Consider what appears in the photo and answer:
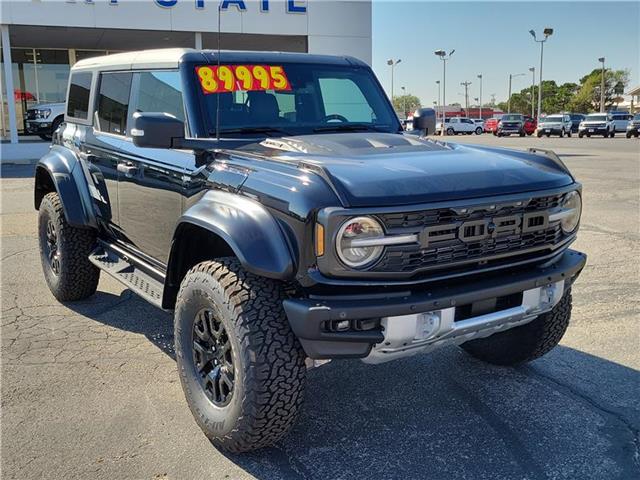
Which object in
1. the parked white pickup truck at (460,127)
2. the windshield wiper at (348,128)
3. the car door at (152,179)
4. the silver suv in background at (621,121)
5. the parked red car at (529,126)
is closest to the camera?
the car door at (152,179)

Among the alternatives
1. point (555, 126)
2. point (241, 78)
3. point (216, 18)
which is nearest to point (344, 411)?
point (241, 78)

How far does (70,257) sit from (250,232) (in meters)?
2.76

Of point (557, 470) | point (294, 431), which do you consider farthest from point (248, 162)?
point (557, 470)

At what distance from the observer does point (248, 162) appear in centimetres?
296

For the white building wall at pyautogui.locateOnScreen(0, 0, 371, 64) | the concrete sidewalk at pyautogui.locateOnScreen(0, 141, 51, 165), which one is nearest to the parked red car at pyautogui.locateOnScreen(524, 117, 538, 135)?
the white building wall at pyautogui.locateOnScreen(0, 0, 371, 64)

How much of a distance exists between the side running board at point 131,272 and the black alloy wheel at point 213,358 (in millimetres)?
524

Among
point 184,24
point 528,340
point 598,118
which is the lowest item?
point 528,340

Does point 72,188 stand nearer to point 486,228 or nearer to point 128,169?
point 128,169

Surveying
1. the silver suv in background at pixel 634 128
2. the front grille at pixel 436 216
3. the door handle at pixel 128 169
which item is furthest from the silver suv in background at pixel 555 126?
the front grille at pixel 436 216

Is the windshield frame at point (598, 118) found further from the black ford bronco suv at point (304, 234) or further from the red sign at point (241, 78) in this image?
the red sign at point (241, 78)

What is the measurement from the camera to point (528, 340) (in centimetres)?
357

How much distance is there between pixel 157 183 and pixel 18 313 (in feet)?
6.85

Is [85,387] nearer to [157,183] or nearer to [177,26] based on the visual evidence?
[157,183]

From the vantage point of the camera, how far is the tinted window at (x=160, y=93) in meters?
3.64
